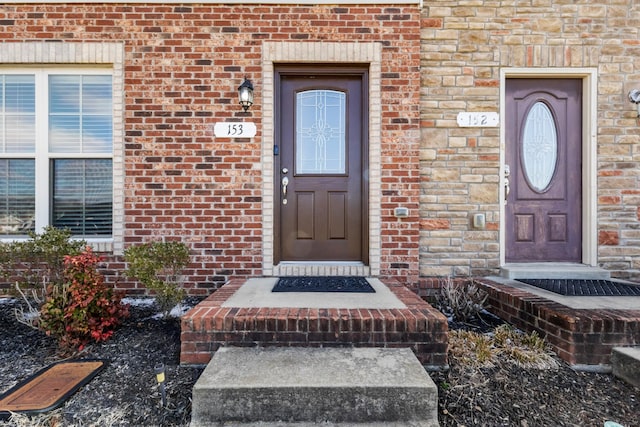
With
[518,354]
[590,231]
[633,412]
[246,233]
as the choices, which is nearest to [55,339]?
[246,233]

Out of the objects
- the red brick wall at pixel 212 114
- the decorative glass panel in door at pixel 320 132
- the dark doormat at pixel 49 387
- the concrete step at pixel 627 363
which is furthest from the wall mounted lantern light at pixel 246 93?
the concrete step at pixel 627 363

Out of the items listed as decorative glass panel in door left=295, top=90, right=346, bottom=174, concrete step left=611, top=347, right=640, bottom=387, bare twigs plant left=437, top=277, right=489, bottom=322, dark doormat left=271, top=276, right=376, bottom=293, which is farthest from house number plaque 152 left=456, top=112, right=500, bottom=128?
concrete step left=611, top=347, right=640, bottom=387

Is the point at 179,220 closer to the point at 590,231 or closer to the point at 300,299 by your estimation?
the point at 300,299

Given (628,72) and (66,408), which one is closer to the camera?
(66,408)

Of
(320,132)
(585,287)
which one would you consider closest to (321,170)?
(320,132)

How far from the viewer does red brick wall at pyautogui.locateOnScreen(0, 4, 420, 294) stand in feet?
A: 12.0

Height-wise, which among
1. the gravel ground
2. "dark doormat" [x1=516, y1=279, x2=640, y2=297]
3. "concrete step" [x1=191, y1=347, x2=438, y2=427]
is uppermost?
"dark doormat" [x1=516, y1=279, x2=640, y2=297]

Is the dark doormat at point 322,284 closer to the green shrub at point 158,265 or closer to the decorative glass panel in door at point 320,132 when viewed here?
the green shrub at point 158,265

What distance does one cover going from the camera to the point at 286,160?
12.4 ft

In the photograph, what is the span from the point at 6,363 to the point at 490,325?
3.74m

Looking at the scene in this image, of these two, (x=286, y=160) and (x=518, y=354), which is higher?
(x=286, y=160)

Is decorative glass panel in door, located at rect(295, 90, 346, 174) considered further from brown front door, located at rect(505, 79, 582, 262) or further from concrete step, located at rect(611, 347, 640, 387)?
concrete step, located at rect(611, 347, 640, 387)

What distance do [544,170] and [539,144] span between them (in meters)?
0.30

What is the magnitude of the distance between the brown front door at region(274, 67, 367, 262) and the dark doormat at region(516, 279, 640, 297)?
5.82 feet
